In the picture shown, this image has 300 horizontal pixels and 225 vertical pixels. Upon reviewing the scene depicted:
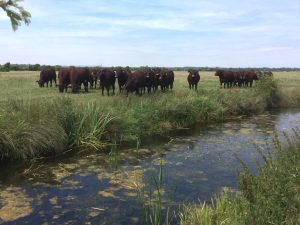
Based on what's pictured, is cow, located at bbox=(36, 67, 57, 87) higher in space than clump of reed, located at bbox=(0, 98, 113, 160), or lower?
higher

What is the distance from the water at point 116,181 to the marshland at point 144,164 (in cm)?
2

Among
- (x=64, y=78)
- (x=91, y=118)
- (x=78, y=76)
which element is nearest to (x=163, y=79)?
(x=78, y=76)

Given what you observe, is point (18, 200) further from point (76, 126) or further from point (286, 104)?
point (286, 104)

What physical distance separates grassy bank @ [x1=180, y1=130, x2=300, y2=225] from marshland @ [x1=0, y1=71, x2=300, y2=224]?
0.6 inches

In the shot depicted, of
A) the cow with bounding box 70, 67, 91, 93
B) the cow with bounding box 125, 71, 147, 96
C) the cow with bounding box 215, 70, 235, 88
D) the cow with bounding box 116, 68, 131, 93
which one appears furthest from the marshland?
the cow with bounding box 215, 70, 235, 88

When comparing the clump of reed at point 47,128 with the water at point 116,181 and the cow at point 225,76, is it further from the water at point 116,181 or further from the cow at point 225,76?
the cow at point 225,76

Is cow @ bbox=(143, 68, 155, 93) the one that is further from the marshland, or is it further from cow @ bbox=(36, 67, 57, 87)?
cow @ bbox=(36, 67, 57, 87)

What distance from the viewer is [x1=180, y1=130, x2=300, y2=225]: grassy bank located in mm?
4914

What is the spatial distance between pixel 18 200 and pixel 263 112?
17.9m

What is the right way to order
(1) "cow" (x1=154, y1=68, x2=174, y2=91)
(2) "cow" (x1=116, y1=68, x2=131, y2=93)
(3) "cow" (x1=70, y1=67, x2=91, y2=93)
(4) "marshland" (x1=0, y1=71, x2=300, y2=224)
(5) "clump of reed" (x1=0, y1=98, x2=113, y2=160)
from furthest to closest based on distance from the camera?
(1) "cow" (x1=154, y1=68, x2=174, y2=91) < (3) "cow" (x1=70, y1=67, x2=91, y2=93) < (2) "cow" (x1=116, y1=68, x2=131, y2=93) < (5) "clump of reed" (x1=0, y1=98, x2=113, y2=160) < (4) "marshland" (x1=0, y1=71, x2=300, y2=224)

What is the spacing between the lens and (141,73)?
2212cm

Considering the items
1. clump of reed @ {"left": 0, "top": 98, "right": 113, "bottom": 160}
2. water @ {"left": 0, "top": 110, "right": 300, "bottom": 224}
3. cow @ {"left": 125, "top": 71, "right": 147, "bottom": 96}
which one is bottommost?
water @ {"left": 0, "top": 110, "right": 300, "bottom": 224}

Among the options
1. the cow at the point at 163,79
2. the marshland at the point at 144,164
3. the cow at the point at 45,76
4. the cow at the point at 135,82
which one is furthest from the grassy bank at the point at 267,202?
the cow at the point at 45,76

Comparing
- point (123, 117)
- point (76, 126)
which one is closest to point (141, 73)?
point (123, 117)
